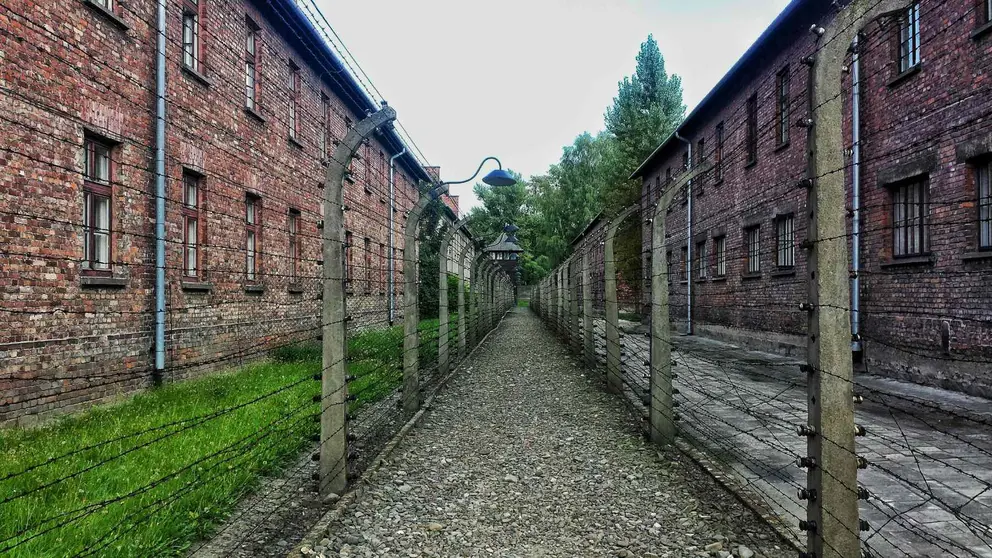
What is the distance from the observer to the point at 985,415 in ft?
23.5

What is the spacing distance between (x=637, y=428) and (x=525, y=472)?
196 cm

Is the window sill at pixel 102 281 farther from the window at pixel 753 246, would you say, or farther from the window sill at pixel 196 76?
the window at pixel 753 246

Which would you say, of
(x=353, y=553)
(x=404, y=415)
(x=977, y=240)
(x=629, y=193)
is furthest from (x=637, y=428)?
(x=629, y=193)

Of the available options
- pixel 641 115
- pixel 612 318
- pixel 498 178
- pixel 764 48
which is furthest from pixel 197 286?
pixel 641 115

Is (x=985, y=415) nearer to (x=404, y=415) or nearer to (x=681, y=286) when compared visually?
(x=404, y=415)

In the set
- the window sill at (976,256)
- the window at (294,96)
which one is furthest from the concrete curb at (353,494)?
the window at (294,96)

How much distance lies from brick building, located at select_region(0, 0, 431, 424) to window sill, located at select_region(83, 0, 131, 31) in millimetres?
23

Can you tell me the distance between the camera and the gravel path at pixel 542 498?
3.74 m

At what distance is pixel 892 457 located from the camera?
5328 mm

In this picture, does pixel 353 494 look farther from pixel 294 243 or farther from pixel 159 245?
pixel 294 243

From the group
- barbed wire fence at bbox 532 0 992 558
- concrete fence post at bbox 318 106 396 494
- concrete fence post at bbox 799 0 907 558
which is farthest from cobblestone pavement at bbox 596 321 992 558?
concrete fence post at bbox 318 106 396 494

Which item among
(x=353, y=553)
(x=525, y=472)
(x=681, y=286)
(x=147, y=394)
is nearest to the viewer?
(x=353, y=553)

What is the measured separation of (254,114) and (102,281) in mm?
5529

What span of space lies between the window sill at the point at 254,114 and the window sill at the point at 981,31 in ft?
37.6
